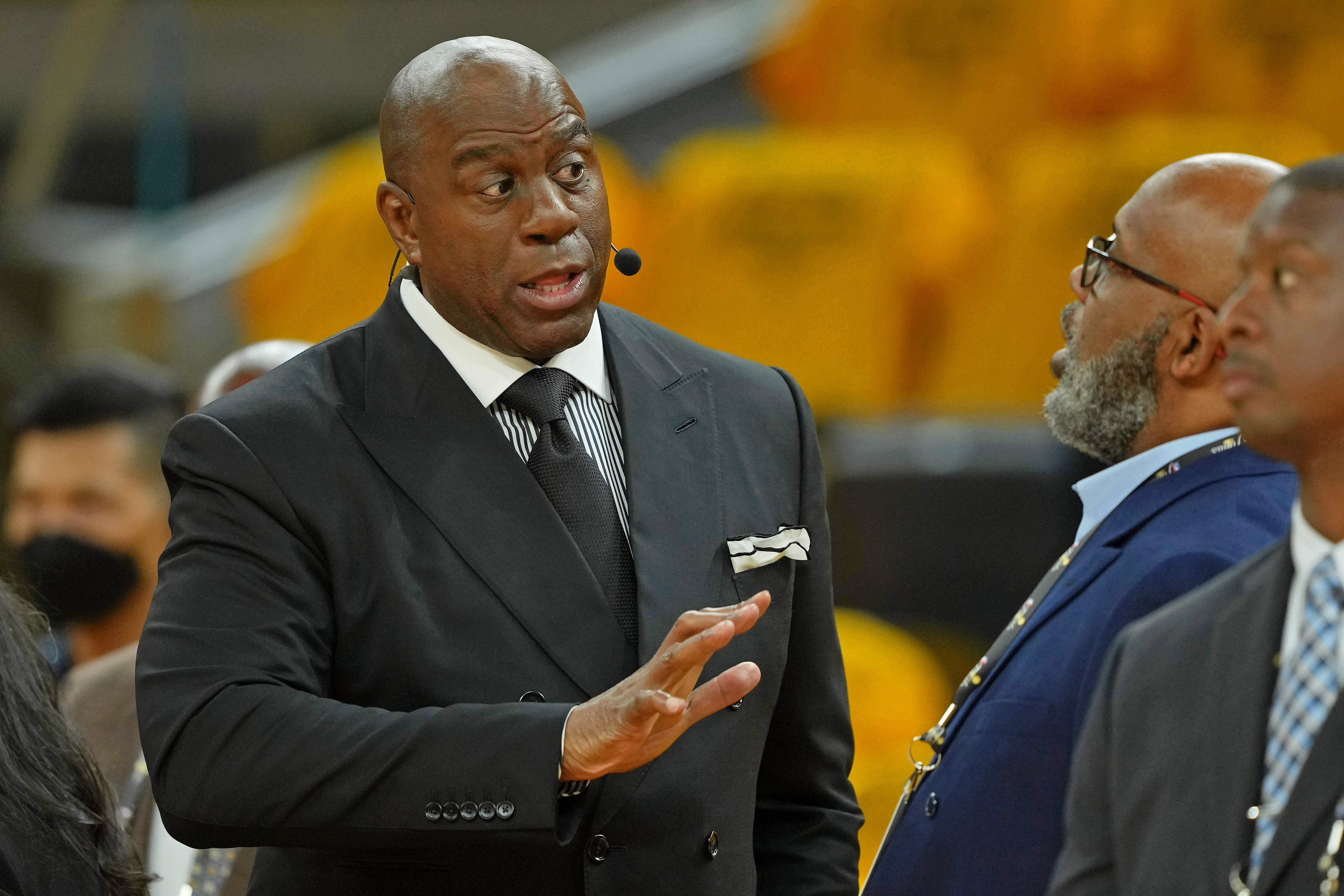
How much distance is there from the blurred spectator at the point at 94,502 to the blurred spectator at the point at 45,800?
1310 mm

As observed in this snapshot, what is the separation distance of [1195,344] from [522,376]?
80 centimetres

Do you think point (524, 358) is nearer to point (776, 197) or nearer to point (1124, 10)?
point (776, 197)

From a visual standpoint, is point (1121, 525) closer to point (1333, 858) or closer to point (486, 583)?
point (486, 583)

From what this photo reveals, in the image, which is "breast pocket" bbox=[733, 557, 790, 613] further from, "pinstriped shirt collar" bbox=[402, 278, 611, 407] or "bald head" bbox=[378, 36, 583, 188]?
"bald head" bbox=[378, 36, 583, 188]

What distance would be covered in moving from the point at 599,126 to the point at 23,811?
541 cm

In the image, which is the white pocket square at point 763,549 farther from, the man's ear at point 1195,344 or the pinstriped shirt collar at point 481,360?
the man's ear at point 1195,344

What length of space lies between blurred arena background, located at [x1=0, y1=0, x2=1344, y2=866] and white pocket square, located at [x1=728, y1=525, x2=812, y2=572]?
2332 mm

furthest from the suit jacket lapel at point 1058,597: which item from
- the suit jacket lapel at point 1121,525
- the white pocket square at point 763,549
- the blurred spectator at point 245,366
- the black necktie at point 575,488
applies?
the blurred spectator at point 245,366

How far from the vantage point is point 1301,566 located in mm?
1400

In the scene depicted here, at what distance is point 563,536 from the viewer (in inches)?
79.2

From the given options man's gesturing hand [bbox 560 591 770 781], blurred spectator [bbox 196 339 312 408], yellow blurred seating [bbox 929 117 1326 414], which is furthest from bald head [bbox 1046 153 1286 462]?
yellow blurred seating [bbox 929 117 1326 414]

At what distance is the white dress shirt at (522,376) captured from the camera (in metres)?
2.10

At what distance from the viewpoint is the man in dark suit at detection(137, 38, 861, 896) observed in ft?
6.04

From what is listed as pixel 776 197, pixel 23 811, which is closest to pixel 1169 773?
pixel 23 811
